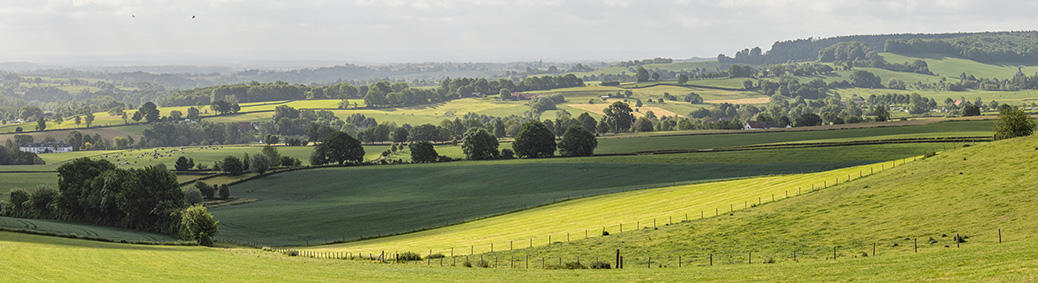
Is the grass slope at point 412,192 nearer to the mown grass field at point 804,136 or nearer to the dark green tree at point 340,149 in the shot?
the dark green tree at point 340,149

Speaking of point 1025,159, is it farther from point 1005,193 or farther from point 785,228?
point 785,228

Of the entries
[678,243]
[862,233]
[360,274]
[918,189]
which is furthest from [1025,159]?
[360,274]

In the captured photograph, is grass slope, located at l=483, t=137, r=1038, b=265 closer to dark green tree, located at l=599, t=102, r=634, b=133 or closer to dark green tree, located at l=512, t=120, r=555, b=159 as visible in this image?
dark green tree, located at l=512, t=120, r=555, b=159

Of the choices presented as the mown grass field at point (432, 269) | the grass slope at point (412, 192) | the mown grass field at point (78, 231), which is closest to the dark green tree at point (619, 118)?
the grass slope at point (412, 192)

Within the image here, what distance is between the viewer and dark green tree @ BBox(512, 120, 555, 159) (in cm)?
13200

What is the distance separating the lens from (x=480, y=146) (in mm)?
131875

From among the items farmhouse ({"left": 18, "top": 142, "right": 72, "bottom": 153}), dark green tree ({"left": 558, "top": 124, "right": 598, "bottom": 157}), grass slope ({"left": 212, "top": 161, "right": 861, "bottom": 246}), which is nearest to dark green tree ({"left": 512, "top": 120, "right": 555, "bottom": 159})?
dark green tree ({"left": 558, "top": 124, "right": 598, "bottom": 157})

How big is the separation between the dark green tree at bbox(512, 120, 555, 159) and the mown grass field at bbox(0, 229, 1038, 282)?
86068mm

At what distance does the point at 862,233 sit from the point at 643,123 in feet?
475

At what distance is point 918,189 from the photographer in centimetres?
5216

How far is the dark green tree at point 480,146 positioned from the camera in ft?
433

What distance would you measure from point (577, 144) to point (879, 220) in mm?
Answer: 85501

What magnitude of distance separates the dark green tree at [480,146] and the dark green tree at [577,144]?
11.9 meters

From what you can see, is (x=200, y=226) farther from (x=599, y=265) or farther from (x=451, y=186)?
(x=451, y=186)
